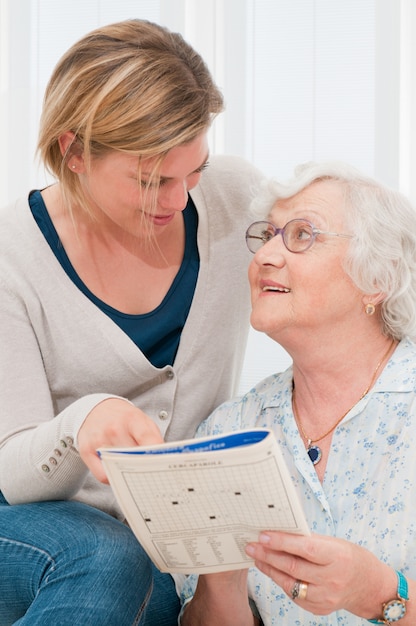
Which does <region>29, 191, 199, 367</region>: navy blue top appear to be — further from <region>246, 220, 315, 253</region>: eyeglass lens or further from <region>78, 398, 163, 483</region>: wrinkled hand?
<region>78, 398, 163, 483</region>: wrinkled hand

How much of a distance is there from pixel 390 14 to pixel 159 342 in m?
1.65

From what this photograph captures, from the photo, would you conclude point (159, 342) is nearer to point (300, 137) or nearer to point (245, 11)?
point (300, 137)

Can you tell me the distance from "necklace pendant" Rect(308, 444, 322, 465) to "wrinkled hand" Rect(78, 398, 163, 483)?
0.47 metres

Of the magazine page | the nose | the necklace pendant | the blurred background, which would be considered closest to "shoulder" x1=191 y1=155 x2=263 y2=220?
the nose

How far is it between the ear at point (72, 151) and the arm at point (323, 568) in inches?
31.8

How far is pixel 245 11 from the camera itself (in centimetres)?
303

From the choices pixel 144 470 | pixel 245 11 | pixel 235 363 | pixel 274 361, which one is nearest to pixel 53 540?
pixel 144 470

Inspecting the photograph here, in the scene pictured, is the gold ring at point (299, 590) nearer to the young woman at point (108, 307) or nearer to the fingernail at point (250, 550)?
the fingernail at point (250, 550)

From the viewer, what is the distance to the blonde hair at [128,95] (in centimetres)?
153

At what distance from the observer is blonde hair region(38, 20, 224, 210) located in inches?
60.4

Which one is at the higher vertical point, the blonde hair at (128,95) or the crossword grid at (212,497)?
the blonde hair at (128,95)

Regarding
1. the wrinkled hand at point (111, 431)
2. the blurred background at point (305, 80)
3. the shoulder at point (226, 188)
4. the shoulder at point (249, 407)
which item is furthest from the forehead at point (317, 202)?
the blurred background at point (305, 80)

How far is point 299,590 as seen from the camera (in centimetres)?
128

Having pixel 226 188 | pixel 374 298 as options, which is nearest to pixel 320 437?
pixel 374 298
